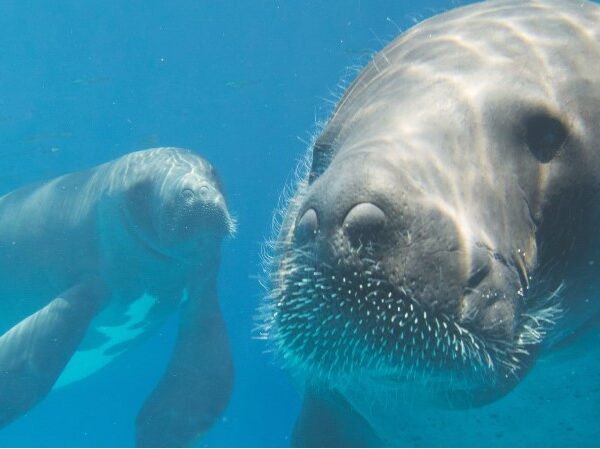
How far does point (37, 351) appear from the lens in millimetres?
9328

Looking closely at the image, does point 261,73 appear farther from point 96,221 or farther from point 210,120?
point 96,221

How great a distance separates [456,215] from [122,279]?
373 inches

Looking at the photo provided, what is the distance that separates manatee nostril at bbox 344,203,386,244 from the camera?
2162mm

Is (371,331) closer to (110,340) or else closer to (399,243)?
(399,243)

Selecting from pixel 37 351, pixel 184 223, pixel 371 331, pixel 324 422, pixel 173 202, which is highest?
pixel 371 331

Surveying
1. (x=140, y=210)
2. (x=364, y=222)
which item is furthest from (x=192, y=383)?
(x=364, y=222)

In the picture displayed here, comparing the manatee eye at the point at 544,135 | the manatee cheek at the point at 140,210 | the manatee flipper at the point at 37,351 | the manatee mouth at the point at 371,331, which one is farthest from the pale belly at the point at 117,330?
the manatee eye at the point at 544,135

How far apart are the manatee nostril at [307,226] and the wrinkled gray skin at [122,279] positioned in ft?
23.6

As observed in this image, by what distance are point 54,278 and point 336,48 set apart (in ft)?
56.0

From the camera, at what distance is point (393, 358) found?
234 cm

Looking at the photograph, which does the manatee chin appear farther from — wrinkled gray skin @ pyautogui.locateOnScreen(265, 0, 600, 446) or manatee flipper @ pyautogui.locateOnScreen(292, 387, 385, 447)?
manatee flipper @ pyautogui.locateOnScreen(292, 387, 385, 447)

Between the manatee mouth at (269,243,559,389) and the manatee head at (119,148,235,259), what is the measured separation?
712 cm

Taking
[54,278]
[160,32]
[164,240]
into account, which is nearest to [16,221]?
[54,278]

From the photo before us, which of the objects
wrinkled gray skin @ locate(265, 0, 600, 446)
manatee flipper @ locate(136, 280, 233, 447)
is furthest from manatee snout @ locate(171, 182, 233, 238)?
wrinkled gray skin @ locate(265, 0, 600, 446)
